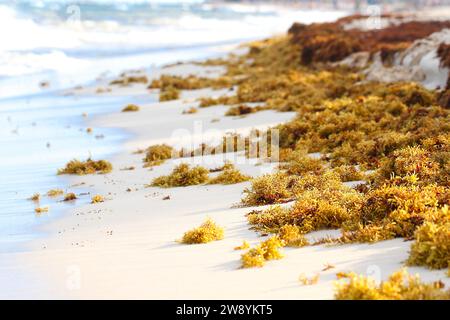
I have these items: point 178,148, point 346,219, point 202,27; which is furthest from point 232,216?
point 202,27

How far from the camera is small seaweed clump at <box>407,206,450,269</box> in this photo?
5.62 m

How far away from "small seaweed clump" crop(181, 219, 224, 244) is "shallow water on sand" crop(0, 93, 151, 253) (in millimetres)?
2027

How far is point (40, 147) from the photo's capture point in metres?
14.5

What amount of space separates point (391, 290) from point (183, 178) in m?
5.78

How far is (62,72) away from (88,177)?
22.3 meters

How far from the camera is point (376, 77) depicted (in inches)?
758

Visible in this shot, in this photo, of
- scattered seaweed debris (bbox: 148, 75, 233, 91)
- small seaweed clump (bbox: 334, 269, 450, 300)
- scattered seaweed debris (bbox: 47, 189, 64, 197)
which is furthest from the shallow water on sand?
small seaweed clump (bbox: 334, 269, 450, 300)

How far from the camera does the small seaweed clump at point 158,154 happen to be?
12.6 meters

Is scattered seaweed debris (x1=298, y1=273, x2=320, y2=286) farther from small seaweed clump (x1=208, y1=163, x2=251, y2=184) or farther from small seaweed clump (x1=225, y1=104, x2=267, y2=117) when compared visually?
small seaweed clump (x1=225, y1=104, x2=267, y2=117)

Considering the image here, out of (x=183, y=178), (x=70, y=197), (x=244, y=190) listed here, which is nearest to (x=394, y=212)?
(x=244, y=190)

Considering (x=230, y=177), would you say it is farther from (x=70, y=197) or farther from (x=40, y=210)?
(x=40, y=210)

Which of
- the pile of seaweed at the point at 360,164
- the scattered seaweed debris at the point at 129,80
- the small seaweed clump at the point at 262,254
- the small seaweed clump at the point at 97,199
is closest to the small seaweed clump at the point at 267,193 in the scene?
the pile of seaweed at the point at 360,164

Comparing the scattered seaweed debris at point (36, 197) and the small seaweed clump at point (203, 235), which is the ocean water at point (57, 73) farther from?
the small seaweed clump at point (203, 235)

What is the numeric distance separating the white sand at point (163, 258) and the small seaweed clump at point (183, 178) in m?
0.21
